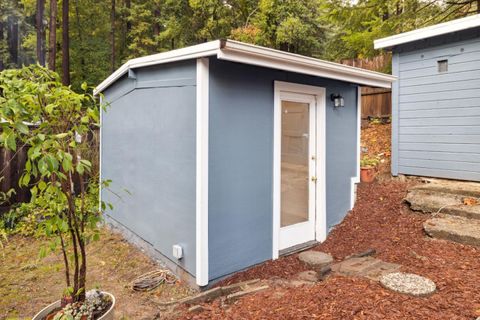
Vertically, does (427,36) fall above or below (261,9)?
below

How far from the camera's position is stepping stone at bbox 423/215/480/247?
4.07 metres

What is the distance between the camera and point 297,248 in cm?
460

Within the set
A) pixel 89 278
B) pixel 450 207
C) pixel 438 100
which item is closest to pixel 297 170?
pixel 450 207

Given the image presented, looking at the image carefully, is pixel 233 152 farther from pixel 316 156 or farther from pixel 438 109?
pixel 438 109

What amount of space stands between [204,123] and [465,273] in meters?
3.03

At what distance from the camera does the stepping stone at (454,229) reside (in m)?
4.07

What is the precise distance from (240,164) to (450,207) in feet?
10.4

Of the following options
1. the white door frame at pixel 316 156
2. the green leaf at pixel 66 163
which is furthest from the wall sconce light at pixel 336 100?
the green leaf at pixel 66 163

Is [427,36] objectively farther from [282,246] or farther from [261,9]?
[261,9]

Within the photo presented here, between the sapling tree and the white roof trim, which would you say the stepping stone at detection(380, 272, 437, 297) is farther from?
the white roof trim

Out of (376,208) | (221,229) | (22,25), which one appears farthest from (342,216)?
(22,25)

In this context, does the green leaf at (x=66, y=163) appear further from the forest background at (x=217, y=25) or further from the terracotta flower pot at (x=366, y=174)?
the forest background at (x=217, y=25)

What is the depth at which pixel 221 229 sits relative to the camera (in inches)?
147

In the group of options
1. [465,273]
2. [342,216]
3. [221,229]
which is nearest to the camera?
[465,273]
